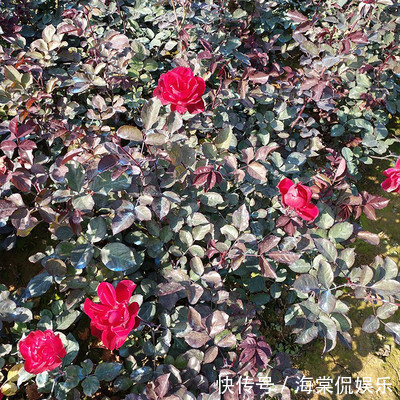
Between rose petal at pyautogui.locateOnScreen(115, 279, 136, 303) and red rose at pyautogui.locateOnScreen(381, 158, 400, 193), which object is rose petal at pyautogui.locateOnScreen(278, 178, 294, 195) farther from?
rose petal at pyautogui.locateOnScreen(115, 279, 136, 303)

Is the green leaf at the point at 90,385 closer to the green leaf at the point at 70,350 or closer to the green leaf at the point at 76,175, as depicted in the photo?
the green leaf at the point at 70,350

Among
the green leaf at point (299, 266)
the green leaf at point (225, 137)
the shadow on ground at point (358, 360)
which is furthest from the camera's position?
the shadow on ground at point (358, 360)

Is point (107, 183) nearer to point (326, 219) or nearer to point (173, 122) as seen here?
point (173, 122)

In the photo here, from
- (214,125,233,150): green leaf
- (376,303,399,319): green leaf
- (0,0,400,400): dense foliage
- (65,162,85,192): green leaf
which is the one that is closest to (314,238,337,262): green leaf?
(0,0,400,400): dense foliage

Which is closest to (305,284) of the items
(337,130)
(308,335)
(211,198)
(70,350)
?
(308,335)

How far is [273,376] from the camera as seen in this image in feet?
4.56

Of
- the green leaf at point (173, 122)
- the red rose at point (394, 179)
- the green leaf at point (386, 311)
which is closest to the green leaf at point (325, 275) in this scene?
the green leaf at point (386, 311)

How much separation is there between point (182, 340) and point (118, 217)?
0.56m

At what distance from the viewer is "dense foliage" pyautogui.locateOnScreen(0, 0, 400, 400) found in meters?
1.26

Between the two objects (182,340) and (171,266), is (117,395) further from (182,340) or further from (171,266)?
(171,266)

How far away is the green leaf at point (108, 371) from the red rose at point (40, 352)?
0.29 metres

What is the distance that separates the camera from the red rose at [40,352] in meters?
1.02

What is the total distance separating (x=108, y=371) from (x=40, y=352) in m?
0.35

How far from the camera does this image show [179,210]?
4.84 ft
